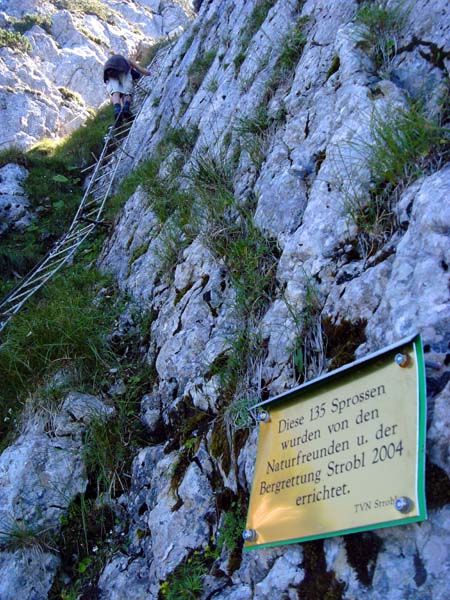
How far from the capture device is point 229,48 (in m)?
8.59

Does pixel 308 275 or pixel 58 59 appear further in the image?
pixel 58 59

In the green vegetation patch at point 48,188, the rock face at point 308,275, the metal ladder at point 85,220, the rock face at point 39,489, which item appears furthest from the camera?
the green vegetation patch at point 48,188

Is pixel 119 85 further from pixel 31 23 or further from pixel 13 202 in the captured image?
pixel 31 23

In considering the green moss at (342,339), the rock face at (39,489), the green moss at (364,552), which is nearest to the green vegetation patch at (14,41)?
the rock face at (39,489)

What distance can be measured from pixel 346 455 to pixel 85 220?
698cm

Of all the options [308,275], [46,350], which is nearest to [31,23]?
[46,350]

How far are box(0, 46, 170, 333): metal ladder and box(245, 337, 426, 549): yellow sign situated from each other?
14.3 feet

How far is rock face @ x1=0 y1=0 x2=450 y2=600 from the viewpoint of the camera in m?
2.46

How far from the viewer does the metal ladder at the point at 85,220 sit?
730cm

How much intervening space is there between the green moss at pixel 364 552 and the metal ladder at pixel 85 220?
487cm

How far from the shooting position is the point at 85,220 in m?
8.55

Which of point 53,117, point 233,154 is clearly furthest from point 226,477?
point 53,117

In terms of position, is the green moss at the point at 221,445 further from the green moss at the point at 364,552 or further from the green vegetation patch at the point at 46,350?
the green vegetation patch at the point at 46,350

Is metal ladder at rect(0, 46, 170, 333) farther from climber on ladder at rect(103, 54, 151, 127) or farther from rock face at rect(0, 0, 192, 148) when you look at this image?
rock face at rect(0, 0, 192, 148)
